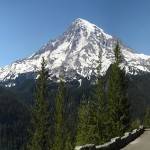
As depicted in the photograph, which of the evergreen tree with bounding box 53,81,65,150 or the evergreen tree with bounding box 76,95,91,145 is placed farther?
the evergreen tree with bounding box 53,81,65,150

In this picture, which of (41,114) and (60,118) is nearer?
(41,114)

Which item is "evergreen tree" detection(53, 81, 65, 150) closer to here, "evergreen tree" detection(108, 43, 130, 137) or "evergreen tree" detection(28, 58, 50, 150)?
"evergreen tree" detection(28, 58, 50, 150)

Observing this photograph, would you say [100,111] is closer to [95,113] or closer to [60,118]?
[95,113]

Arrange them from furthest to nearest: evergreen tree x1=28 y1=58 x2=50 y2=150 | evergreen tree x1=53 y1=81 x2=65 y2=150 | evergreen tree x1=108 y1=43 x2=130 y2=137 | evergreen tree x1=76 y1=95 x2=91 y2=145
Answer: evergreen tree x1=53 y1=81 x2=65 y2=150
evergreen tree x1=28 y1=58 x2=50 y2=150
evergreen tree x1=76 y1=95 x2=91 y2=145
evergreen tree x1=108 y1=43 x2=130 y2=137

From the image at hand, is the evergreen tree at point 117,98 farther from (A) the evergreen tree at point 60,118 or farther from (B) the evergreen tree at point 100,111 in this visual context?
(A) the evergreen tree at point 60,118

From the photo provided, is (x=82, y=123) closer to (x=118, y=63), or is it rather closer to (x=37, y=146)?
(x=37, y=146)

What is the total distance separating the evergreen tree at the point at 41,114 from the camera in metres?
83.4

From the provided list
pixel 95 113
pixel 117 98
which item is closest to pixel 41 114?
pixel 95 113

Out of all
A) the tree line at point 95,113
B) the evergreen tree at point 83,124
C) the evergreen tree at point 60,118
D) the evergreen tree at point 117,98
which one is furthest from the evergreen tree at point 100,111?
the evergreen tree at point 60,118

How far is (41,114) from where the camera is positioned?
275ft

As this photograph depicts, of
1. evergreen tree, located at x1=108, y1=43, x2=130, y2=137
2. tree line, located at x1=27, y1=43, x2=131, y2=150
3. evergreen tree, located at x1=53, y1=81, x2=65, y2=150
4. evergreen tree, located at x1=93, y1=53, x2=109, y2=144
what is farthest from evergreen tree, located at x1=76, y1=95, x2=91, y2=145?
evergreen tree, located at x1=108, y1=43, x2=130, y2=137

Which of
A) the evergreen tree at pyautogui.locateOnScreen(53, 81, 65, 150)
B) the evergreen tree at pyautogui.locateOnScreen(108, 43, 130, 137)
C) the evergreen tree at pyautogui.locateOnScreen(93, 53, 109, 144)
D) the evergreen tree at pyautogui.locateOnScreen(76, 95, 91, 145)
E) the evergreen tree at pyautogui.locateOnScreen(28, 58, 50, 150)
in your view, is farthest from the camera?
the evergreen tree at pyautogui.locateOnScreen(53, 81, 65, 150)

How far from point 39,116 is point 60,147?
297 inches

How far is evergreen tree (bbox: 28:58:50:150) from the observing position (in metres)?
83.4
